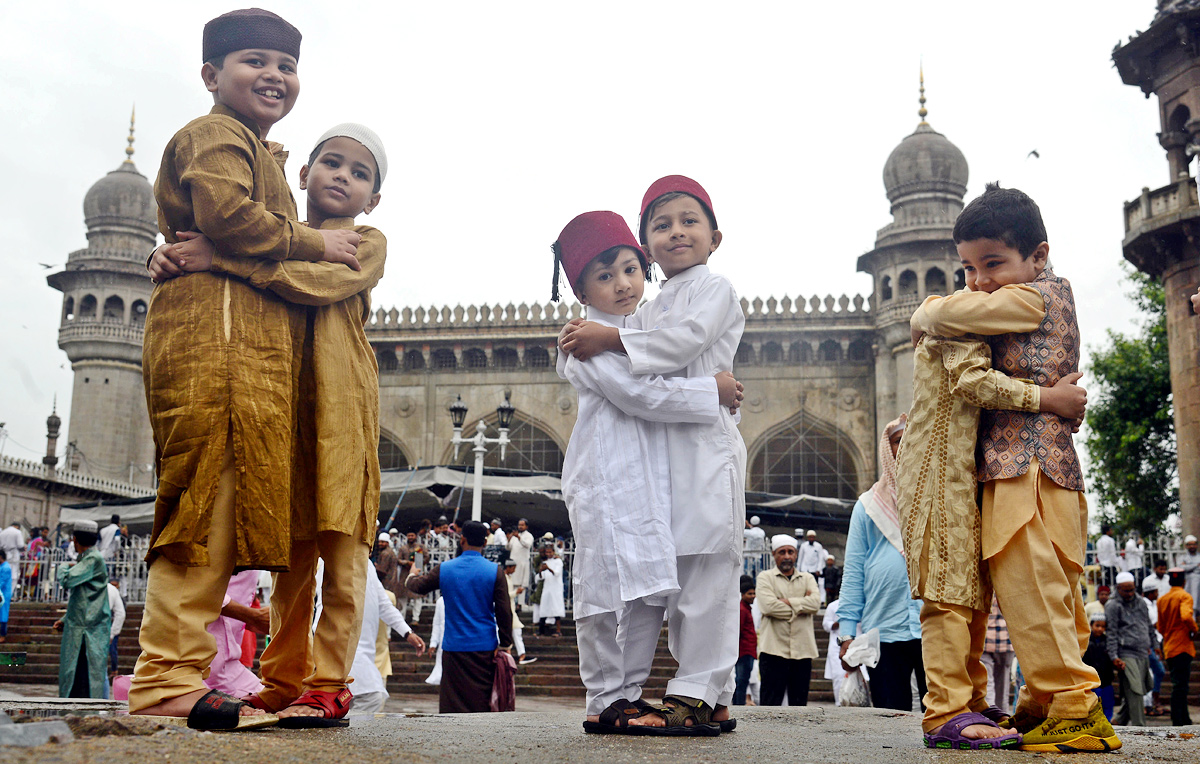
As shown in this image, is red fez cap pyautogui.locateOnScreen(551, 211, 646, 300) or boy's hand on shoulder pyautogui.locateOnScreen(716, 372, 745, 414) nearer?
boy's hand on shoulder pyautogui.locateOnScreen(716, 372, 745, 414)

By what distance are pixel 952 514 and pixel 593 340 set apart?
116cm

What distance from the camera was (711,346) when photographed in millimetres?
3361

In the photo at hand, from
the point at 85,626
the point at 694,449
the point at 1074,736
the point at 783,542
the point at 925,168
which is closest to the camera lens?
the point at 1074,736

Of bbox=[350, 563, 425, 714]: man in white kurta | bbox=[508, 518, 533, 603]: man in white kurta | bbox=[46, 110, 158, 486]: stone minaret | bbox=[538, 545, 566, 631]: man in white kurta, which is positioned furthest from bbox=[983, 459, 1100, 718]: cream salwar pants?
bbox=[46, 110, 158, 486]: stone minaret

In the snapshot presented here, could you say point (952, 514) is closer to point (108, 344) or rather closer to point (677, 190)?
point (677, 190)

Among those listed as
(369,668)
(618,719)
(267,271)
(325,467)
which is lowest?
(369,668)

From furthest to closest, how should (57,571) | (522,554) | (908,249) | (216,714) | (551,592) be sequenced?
(908,249) → (57,571) → (522,554) → (551,592) → (216,714)

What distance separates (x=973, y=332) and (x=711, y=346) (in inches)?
33.3

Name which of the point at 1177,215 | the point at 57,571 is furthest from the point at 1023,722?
the point at 1177,215

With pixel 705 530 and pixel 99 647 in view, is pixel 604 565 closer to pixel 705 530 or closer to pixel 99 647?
pixel 705 530

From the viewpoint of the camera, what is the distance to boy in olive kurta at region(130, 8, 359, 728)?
258 centimetres

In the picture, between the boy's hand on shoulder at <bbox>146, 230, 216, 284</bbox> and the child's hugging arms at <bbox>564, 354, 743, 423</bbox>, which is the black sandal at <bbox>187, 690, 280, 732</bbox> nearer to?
the boy's hand on shoulder at <bbox>146, 230, 216, 284</bbox>

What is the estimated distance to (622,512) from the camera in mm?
3035

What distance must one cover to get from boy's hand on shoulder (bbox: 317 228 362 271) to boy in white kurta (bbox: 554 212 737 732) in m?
0.76
